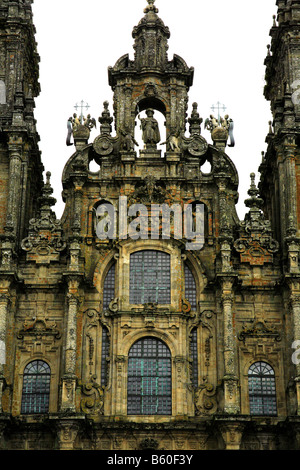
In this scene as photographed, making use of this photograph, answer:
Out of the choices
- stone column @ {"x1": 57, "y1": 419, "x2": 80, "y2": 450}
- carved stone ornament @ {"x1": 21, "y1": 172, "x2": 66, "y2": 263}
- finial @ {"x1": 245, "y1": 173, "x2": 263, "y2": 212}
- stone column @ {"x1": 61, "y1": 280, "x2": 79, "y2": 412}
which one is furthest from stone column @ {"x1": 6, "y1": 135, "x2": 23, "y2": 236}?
finial @ {"x1": 245, "y1": 173, "x2": 263, "y2": 212}

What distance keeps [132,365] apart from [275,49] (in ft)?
56.8

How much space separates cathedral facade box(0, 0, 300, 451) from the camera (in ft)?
118

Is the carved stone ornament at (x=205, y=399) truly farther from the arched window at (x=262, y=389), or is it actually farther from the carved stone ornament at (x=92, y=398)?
the carved stone ornament at (x=92, y=398)

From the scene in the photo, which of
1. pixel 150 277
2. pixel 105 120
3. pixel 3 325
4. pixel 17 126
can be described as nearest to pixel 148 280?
pixel 150 277

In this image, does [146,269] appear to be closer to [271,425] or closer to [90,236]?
[90,236]

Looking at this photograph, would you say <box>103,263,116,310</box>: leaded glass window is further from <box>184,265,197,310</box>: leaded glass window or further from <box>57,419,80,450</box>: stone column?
<box>57,419,80,450</box>: stone column

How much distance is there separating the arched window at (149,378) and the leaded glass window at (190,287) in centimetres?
228

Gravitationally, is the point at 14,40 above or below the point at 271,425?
above

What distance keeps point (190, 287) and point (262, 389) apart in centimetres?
517

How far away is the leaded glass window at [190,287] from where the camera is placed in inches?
1535

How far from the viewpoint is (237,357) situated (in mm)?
37469

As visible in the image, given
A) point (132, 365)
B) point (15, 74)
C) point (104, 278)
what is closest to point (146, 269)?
point (104, 278)

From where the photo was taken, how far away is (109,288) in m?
39.2
